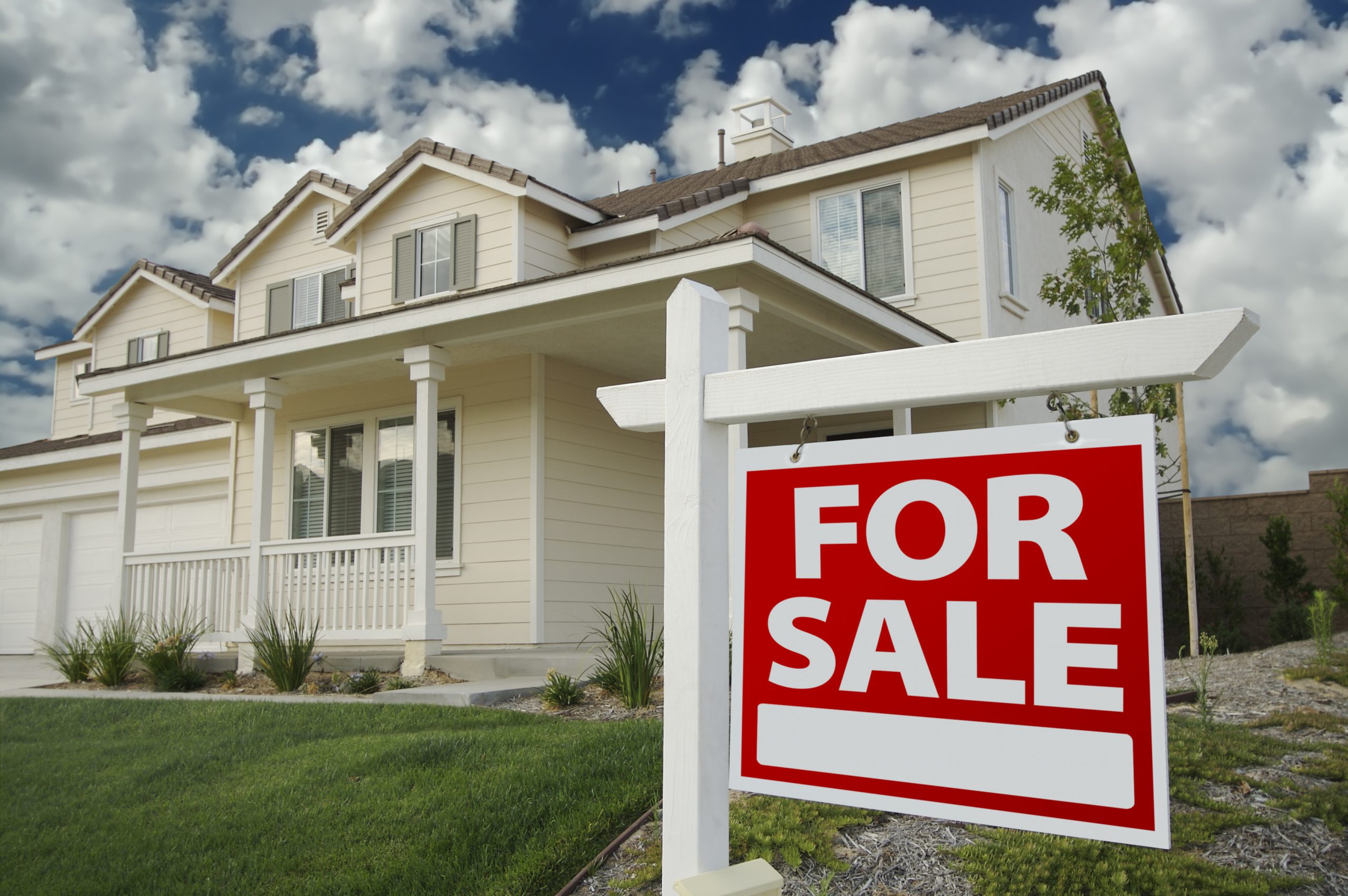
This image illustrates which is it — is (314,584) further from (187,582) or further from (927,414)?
(927,414)

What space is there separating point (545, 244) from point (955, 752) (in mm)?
10276

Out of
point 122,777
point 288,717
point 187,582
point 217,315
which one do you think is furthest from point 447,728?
point 217,315

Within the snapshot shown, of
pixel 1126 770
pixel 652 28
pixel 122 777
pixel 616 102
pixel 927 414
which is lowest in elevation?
pixel 122 777

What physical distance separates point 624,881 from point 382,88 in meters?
11.2

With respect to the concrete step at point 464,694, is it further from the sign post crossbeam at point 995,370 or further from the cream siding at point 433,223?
the sign post crossbeam at point 995,370

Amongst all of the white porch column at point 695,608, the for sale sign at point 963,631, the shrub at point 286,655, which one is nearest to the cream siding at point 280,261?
the shrub at point 286,655

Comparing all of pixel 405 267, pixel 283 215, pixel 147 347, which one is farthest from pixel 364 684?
Answer: pixel 147 347

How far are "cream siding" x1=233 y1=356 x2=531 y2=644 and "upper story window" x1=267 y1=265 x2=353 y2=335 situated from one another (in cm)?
318

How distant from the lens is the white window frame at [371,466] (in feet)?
35.1

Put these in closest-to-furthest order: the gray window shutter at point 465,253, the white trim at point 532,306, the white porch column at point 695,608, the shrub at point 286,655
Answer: the white porch column at point 695,608
the white trim at point 532,306
the shrub at point 286,655
the gray window shutter at point 465,253

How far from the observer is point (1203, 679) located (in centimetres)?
570

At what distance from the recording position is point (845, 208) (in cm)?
1231

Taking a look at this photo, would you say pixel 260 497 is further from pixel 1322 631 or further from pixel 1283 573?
pixel 1283 573

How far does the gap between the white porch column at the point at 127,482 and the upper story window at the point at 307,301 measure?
8.32 feet
